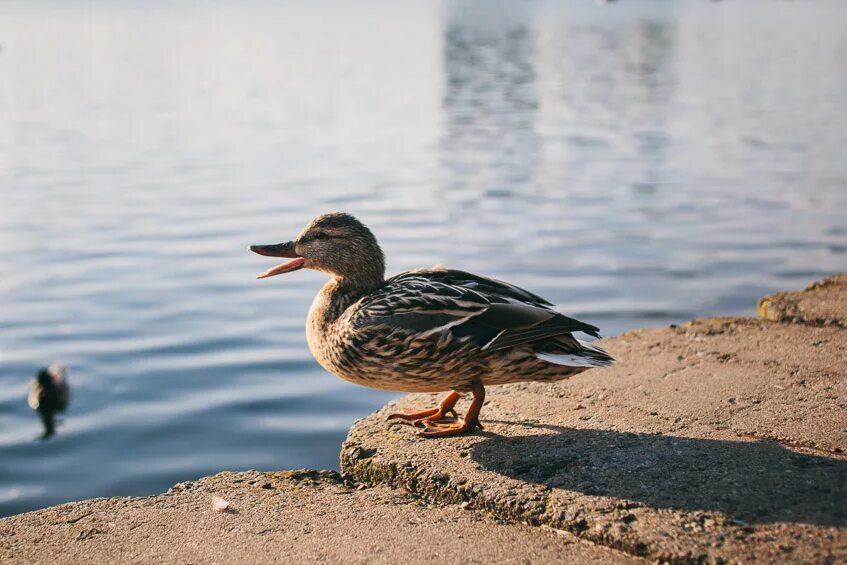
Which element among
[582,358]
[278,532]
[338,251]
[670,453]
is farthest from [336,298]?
[670,453]

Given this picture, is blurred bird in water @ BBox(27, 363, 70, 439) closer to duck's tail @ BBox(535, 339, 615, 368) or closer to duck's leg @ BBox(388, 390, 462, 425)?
duck's leg @ BBox(388, 390, 462, 425)

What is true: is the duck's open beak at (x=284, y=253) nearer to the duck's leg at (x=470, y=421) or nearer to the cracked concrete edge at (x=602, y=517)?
the duck's leg at (x=470, y=421)

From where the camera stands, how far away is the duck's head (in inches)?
194

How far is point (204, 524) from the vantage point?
3777 mm

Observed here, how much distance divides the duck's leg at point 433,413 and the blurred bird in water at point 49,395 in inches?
111

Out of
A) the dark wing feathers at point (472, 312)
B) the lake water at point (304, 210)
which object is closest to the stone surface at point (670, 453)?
the dark wing feathers at point (472, 312)

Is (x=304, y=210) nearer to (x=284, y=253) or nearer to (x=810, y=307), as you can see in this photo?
(x=284, y=253)

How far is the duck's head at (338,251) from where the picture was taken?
16.1 feet

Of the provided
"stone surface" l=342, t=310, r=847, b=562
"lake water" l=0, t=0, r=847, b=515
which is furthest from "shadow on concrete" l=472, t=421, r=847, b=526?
"lake water" l=0, t=0, r=847, b=515

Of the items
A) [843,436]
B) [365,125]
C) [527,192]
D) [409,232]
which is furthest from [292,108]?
[843,436]

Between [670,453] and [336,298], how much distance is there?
1809 millimetres

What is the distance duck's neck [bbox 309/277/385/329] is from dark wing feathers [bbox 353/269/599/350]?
9.6 inches

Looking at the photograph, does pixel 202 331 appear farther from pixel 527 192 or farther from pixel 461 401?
pixel 527 192

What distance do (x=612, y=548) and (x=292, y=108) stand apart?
61.8 feet
